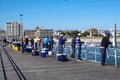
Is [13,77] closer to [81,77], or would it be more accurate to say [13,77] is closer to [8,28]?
[81,77]

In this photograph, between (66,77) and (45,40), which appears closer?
(66,77)

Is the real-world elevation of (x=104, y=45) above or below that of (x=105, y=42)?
below

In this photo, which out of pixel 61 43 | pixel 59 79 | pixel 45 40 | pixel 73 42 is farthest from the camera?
pixel 45 40

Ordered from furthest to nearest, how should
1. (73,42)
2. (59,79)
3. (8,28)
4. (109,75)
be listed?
(8,28), (73,42), (109,75), (59,79)

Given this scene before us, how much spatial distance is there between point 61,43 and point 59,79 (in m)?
12.7

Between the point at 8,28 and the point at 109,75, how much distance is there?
10297cm

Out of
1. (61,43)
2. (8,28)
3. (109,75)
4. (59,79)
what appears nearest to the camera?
(59,79)

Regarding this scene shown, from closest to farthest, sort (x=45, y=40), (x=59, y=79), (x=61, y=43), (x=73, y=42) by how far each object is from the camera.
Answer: (x=59, y=79) → (x=73, y=42) → (x=61, y=43) → (x=45, y=40)

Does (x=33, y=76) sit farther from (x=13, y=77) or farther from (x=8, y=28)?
(x=8, y=28)

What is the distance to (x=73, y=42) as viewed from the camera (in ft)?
75.1

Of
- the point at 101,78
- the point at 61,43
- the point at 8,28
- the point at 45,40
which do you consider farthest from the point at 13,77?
the point at 8,28

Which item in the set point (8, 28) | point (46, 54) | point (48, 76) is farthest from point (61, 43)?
point (8, 28)

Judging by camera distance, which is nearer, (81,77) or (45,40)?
(81,77)

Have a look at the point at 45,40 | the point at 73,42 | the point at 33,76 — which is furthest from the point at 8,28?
the point at 33,76
